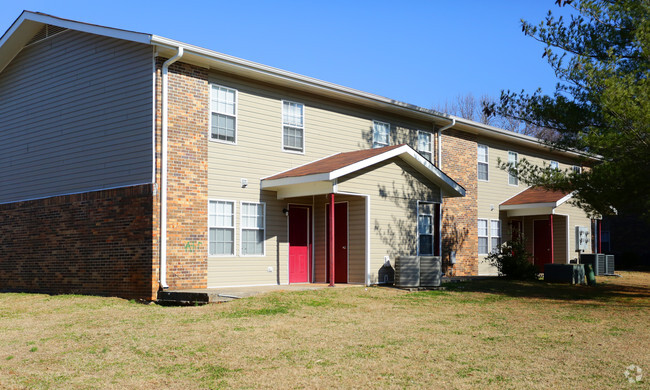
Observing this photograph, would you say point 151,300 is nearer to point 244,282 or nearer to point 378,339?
point 244,282

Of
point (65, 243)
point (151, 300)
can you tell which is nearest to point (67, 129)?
point (65, 243)

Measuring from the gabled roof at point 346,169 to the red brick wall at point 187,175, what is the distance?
210 centimetres

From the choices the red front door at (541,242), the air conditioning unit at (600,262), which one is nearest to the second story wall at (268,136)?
the air conditioning unit at (600,262)

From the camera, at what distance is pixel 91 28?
15180 mm

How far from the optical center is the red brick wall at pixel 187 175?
13922mm

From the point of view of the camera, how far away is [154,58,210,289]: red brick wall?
548 inches

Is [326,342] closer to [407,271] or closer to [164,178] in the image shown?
[164,178]

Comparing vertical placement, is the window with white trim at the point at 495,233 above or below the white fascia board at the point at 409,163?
below

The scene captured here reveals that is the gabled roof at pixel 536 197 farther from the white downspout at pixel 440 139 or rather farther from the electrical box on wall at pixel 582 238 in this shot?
the white downspout at pixel 440 139

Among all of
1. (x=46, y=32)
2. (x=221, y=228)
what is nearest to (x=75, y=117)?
(x=46, y=32)

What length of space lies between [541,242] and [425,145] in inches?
361

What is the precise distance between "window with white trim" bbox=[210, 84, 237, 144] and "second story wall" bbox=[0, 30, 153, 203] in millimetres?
1596

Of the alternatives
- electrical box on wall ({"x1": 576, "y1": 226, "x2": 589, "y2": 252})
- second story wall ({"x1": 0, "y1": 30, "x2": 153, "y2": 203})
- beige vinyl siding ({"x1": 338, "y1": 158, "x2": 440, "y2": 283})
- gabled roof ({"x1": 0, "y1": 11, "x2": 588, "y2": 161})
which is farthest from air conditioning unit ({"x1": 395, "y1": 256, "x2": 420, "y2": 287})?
electrical box on wall ({"x1": 576, "y1": 226, "x2": 589, "y2": 252})

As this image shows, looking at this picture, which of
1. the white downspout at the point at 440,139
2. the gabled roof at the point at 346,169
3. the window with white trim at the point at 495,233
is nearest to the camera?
the gabled roof at the point at 346,169
